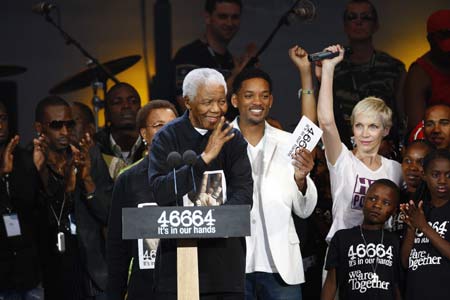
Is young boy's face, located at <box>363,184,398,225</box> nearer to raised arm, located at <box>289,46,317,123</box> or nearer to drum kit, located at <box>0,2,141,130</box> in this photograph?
raised arm, located at <box>289,46,317,123</box>

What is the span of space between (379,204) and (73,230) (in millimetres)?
2096

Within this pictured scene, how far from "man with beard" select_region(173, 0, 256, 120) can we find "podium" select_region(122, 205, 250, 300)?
346cm

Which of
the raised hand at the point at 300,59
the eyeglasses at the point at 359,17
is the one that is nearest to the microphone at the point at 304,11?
the eyeglasses at the point at 359,17

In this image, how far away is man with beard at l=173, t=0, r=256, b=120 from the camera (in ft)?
27.5

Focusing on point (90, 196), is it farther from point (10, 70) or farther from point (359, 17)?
point (359, 17)

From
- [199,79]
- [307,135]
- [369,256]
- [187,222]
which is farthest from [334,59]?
[187,222]

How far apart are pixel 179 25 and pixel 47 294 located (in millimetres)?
2439

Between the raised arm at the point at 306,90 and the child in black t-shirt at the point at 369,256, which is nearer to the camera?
the child in black t-shirt at the point at 369,256

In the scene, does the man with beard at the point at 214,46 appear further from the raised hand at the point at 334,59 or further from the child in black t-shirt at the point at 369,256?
the child in black t-shirt at the point at 369,256

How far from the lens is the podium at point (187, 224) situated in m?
4.90

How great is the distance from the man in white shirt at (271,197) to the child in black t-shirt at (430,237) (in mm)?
693

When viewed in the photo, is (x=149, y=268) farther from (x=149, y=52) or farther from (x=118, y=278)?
(x=149, y=52)

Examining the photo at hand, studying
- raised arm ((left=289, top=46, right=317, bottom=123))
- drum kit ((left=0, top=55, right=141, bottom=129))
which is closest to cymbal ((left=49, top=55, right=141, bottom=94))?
drum kit ((left=0, top=55, right=141, bottom=129))

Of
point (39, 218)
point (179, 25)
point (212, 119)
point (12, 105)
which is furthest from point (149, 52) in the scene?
point (212, 119)
